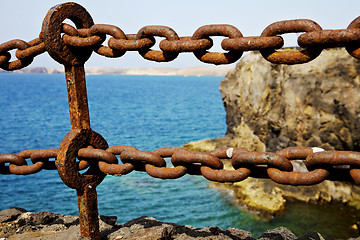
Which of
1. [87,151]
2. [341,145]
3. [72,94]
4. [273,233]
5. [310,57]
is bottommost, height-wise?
[341,145]

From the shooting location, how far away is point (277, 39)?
162 centimetres

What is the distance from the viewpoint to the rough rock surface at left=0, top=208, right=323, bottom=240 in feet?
8.58

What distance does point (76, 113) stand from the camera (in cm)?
219

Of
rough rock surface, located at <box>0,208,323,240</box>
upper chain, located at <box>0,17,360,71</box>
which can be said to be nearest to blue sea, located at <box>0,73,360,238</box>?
rough rock surface, located at <box>0,208,323,240</box>

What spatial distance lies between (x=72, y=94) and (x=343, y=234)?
10.8 metres

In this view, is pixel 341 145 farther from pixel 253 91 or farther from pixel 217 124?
pixel 217 124

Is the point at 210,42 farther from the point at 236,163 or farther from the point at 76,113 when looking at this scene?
the point at 76,113

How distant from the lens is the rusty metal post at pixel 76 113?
6.83ft

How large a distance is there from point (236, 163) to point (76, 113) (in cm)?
108

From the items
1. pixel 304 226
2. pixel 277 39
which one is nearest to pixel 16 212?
pixel 277 39

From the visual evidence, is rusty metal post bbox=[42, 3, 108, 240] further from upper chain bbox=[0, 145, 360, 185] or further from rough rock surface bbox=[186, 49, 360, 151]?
rough rock surface bbox=[186, 49, 360, 151]

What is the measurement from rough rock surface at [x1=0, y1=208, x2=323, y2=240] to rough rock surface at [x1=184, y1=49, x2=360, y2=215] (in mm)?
9441

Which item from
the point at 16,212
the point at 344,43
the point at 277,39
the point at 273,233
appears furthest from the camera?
the point at 16,212

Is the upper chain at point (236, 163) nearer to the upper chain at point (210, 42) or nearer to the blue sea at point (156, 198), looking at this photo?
the upper chain at point (210, 42)
